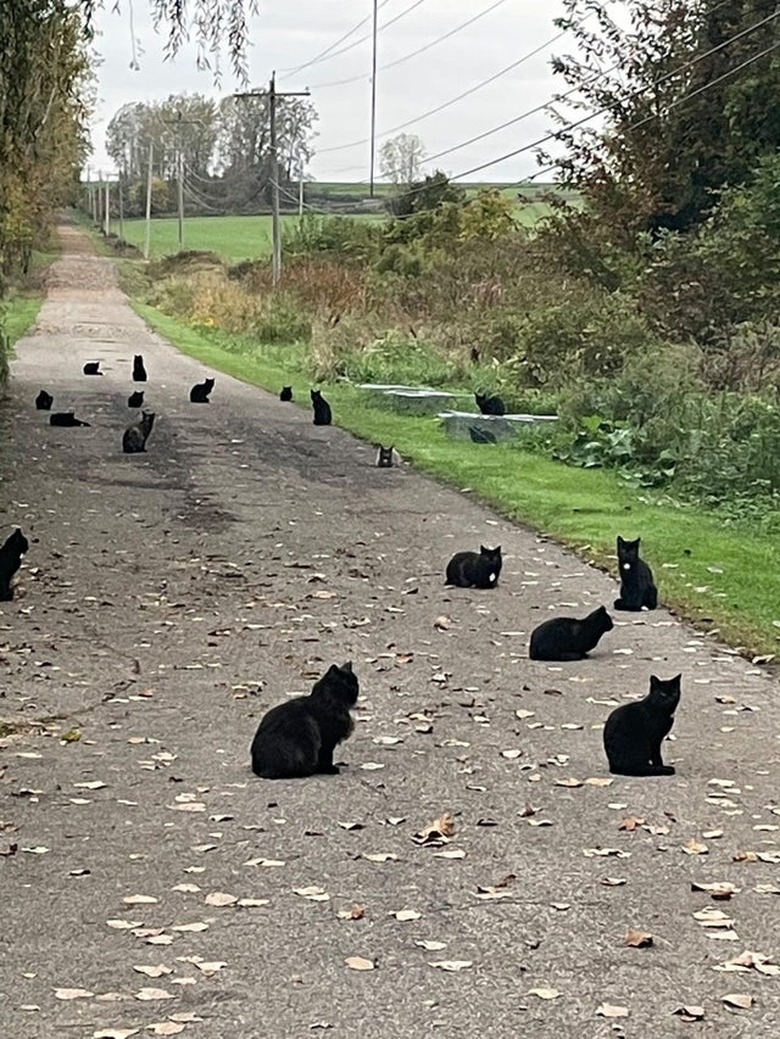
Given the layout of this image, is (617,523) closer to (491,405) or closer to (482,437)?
(482,437)

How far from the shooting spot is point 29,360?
37.8 metres

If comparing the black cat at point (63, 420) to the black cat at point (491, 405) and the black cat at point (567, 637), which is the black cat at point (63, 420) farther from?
the black cat at point (567, 637)

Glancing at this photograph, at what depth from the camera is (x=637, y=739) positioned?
8156mm

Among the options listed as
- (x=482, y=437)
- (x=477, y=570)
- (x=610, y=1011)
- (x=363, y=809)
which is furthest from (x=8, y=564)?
(x=482, y=437)

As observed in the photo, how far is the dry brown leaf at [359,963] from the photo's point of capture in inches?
221

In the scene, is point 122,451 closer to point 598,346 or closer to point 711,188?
point 598,346

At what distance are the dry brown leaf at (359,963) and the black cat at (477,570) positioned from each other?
7.93 metres

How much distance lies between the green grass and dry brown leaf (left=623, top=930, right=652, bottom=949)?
18.2 ft

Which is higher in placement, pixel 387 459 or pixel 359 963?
pixel 387 459

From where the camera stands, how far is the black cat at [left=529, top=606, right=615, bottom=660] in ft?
35.8

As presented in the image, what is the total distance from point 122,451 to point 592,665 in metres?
12.7

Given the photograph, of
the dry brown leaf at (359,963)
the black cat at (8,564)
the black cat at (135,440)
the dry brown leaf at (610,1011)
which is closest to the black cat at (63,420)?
the black cat at (135,440)

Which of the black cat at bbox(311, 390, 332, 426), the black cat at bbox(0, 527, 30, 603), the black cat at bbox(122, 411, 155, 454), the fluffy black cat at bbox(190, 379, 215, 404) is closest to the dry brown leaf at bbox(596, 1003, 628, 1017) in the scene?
the black cat at bbox(0, 527, 30, 603)

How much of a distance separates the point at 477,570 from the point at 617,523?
3.43 m
